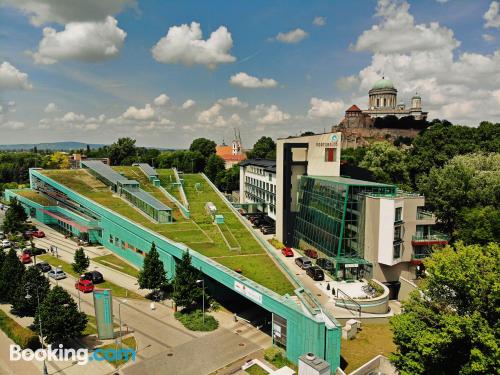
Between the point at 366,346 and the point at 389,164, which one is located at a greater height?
the point at 389,164

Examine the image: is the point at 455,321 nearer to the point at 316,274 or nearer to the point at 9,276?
the point at 316,274

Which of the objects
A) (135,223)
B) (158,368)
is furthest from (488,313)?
(135,223)

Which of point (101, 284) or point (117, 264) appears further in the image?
point (117, 264)

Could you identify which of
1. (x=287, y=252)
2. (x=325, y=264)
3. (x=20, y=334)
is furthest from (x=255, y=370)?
(x=287, y=252)

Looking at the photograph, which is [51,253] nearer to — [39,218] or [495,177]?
[39,218]

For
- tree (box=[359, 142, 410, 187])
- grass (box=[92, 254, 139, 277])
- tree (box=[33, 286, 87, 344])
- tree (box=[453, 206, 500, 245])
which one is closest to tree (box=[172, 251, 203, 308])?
tree (box=[33, 286, 87, 344])

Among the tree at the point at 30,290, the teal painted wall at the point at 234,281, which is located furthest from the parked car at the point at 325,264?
the tree at the point at 30,290

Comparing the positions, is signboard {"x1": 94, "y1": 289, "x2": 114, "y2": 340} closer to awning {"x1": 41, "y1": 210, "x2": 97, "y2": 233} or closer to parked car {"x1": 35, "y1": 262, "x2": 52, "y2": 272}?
parked car {"x1": 35, "y1": 262, "x2": 52, "y2": 272}
